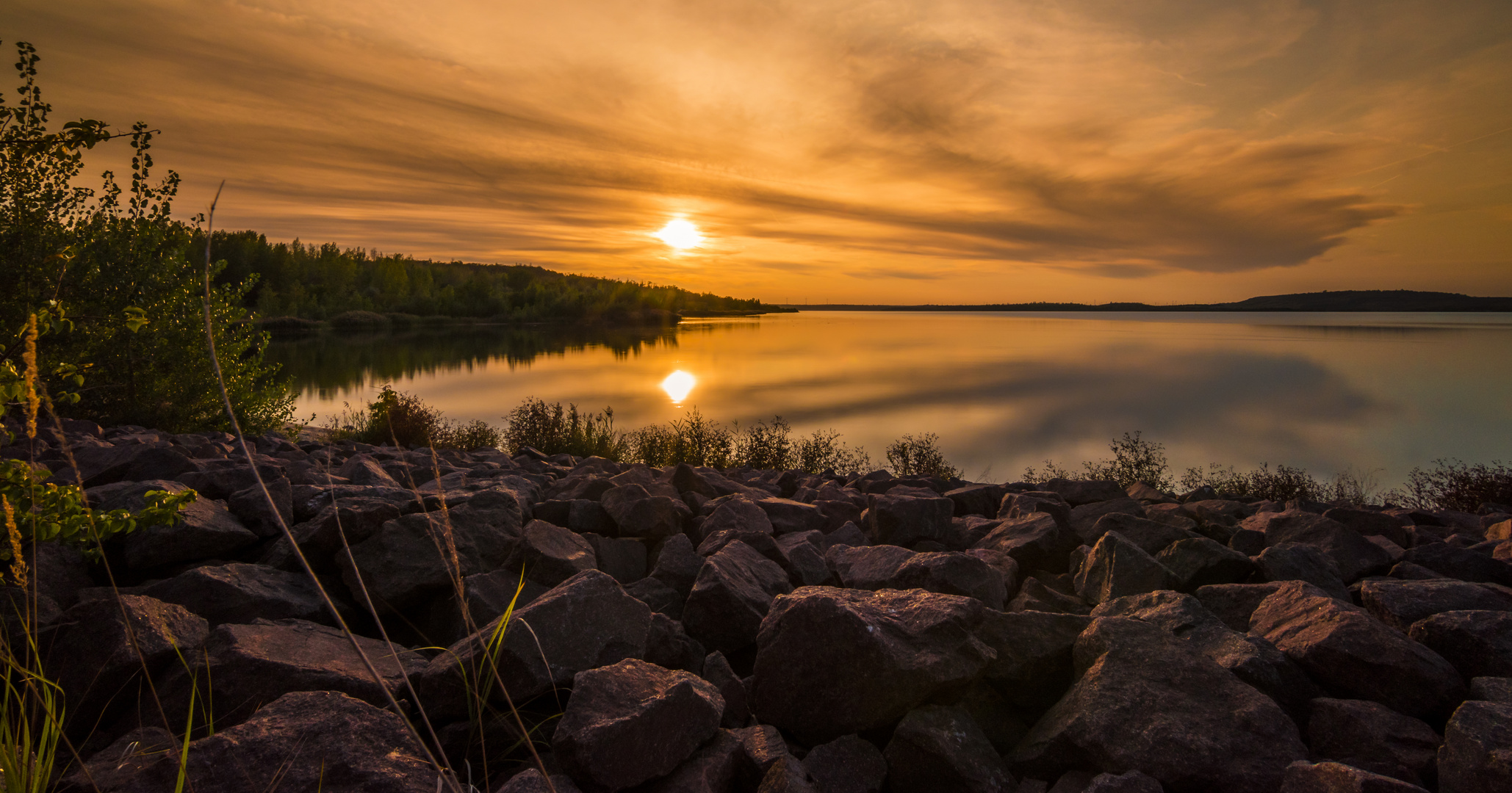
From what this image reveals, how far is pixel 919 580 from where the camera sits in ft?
15.5

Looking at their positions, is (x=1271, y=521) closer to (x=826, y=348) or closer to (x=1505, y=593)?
(x=1505, y=593)

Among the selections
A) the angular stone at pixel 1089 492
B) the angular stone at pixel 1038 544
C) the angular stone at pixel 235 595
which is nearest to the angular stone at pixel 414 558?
the angular stone at pixel 235 595

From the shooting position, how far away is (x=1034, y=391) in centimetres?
3281

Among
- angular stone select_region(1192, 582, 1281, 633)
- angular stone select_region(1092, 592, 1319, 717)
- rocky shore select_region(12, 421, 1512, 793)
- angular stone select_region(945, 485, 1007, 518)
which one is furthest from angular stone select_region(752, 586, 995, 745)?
angular stone select_region(945, 485, 1007, 518)

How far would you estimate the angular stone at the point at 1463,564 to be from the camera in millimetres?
5379

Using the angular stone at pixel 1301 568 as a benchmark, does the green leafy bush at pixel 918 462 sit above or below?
below

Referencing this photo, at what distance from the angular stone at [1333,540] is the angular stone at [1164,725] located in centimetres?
285

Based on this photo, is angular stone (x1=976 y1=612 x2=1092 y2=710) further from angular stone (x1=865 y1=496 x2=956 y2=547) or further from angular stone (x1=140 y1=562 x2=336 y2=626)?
angular stone (x1=140 y1=562 x2=336 y2=626)

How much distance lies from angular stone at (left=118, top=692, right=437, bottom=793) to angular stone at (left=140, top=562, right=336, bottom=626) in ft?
5.09

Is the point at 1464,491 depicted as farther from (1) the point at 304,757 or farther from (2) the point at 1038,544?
(1) the point at 304,757

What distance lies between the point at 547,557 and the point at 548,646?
4.91 ft

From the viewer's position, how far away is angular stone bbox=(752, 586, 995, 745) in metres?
3.38

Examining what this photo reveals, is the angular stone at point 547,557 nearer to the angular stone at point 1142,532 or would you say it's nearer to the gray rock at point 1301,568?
the angular stone at point 1142,532

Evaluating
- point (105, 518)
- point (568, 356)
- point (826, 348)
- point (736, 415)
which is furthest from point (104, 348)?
point (826, 348)
